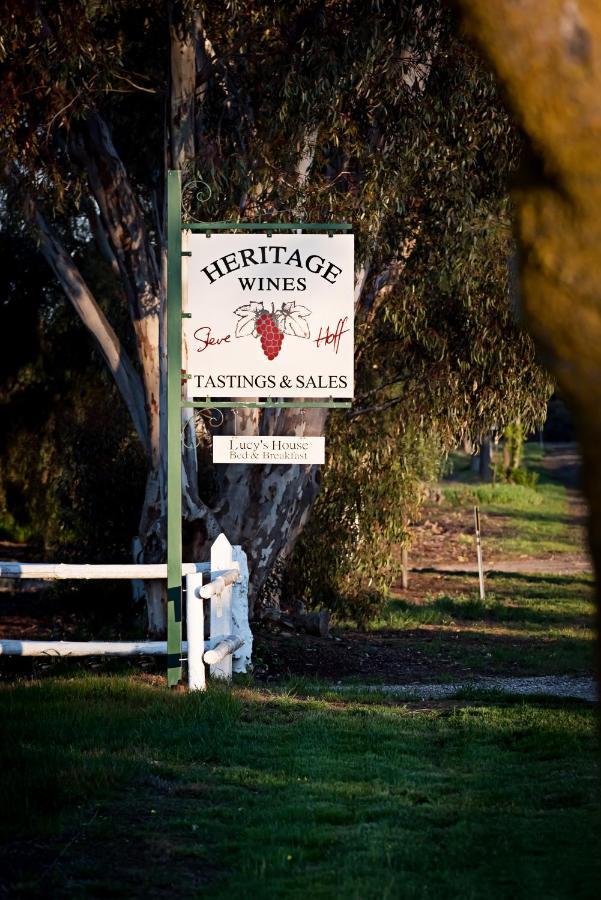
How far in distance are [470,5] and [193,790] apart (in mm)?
4212

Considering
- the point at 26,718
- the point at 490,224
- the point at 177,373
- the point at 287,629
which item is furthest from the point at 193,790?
the point at 287,629

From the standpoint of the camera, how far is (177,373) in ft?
32.5

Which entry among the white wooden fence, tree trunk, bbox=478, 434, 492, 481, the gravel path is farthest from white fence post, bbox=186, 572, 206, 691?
tree trunk, bbox=478, 434, 492, 481

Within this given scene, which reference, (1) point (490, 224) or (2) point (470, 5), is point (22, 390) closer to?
(1) point (490, 224)

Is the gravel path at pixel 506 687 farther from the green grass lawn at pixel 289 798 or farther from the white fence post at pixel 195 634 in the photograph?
the white fence post at pixel 195 634

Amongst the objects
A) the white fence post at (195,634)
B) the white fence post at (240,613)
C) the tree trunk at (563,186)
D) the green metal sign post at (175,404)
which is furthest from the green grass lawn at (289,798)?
the tree trunk at (563,186)

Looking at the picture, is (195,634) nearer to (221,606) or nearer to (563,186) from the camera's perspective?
(221,606)

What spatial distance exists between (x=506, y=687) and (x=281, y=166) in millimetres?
5619

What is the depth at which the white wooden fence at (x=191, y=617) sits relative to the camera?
9.50m

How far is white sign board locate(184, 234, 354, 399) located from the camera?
10039 millimetres

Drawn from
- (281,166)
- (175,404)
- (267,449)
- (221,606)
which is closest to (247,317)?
(175,404)

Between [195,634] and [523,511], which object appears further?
[523,511]

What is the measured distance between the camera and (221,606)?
403 inches

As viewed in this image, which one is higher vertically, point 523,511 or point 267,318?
point 267,318
